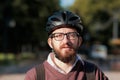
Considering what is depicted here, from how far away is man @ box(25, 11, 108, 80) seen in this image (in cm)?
327

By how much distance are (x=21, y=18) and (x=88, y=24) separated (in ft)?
90.1

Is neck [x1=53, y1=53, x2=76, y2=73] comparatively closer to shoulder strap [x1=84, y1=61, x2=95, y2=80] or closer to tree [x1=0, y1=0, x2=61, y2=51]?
shoulder strap [x1=84, y1=61, x2=95, y2=80]

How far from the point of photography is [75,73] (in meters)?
3.33

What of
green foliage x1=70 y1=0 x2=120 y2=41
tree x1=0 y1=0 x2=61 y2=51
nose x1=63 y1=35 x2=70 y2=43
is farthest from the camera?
green foliage x1=70 y1=0 x2=120 y2=41

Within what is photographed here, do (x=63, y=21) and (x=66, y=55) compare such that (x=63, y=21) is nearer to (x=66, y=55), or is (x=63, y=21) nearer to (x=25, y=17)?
(x=66, y=55)

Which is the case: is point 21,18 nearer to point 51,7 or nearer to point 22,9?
point 22,9

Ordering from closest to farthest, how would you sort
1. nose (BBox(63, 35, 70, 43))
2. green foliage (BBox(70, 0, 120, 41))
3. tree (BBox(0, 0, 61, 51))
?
1. nose (BBox(63, 35, 70, 43))
2. tree (BBox(0, 0, 61, 51))
3. green foliage (BBox(70, 0, 120, 41))

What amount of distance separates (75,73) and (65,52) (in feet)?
0.54

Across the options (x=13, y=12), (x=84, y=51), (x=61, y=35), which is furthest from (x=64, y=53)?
(x=84, y=51)

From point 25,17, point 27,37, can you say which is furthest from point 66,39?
point 27,37

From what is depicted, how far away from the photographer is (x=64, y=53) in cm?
327

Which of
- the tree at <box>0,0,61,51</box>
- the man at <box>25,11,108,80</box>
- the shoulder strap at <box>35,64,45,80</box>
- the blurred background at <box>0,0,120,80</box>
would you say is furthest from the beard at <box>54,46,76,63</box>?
the tree at <box>0,0,61,51</box>

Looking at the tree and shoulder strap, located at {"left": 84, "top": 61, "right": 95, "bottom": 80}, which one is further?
the tree

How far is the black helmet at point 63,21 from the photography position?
3.31m
